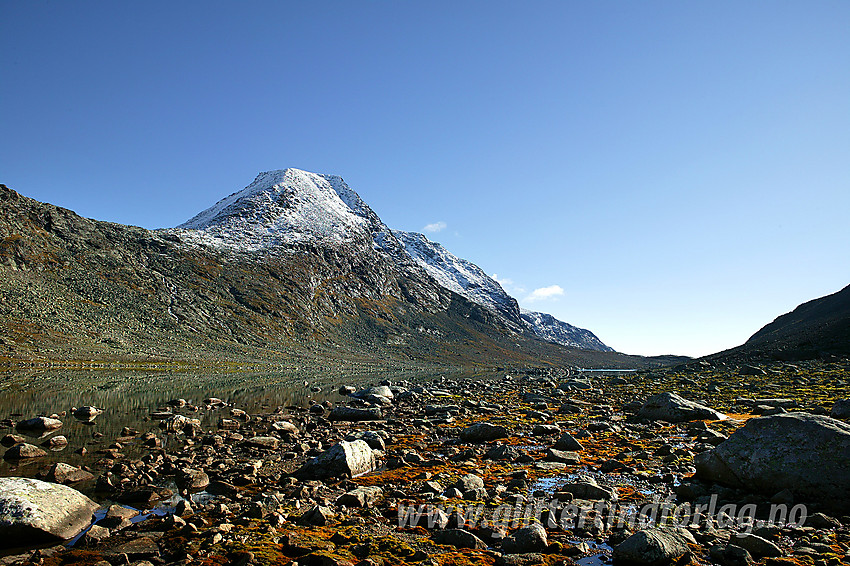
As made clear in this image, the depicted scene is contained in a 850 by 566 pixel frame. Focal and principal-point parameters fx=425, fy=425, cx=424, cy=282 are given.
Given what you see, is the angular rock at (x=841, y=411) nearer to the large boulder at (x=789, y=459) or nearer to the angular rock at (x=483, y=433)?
the large boulder at (x=789, y=459)

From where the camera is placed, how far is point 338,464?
12.9 meters

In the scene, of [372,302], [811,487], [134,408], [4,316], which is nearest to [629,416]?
[811,487]

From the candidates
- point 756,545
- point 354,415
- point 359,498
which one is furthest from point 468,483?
point 354,415

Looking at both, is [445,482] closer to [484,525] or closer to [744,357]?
[484,525]

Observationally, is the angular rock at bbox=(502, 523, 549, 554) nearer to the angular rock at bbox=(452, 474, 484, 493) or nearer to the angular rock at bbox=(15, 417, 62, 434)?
the angular rock at bbox=(452, 474, 484, 493)

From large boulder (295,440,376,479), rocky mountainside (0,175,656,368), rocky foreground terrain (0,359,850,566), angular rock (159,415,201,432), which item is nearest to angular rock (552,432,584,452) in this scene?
rocky foreground terrain (0,359,850,566)

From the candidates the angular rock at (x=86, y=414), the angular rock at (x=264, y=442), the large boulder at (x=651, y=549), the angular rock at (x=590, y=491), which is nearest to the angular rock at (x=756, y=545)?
the large boulder at (x=651, y=549)

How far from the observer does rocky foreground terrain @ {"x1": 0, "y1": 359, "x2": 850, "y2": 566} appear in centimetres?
778

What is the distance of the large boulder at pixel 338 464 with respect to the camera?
12.8m

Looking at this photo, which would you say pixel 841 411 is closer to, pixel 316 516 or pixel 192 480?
pixel 316 516

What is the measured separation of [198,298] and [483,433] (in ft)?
380

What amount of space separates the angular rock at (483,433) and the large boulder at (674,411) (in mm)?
9056

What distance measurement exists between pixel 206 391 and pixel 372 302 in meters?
148

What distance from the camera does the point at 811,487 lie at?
980 cm
